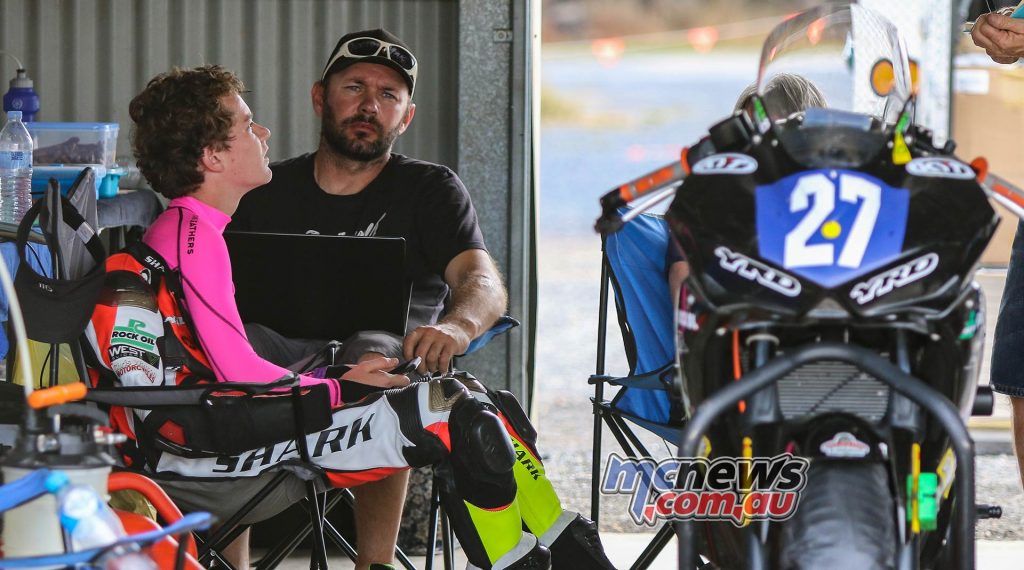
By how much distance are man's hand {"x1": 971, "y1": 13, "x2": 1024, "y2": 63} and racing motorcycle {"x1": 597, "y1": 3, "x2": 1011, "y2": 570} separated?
126cm

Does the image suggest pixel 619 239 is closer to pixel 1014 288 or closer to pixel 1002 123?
pixel 1014 288

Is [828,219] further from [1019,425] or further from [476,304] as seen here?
[1019,425]

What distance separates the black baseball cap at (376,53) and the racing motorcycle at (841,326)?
184 cm

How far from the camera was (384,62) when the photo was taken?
141 inches

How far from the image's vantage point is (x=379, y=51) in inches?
140

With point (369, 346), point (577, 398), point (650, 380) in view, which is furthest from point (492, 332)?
point (577, 398)

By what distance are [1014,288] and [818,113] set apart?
5.10 ft

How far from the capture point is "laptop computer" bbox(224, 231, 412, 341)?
3.10 m

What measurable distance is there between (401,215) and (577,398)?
3.65 meters

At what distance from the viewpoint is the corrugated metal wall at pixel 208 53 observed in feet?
14.7

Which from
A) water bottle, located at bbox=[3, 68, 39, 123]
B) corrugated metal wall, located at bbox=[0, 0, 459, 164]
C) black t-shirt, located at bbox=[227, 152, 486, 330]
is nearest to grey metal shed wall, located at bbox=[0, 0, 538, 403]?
corrugated metal wall, located at bbox=[0, 0, 459, 164]

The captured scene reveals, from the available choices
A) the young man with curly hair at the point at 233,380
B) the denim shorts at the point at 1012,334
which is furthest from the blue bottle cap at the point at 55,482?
the denim shorts at the point at 1012,334

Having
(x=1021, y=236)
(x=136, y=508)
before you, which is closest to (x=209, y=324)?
(x=136, y=508)

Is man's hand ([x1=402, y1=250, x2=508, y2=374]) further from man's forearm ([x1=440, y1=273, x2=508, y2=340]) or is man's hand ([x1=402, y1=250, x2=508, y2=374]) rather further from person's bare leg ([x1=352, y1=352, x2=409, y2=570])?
person's bare leg ([x1=352, y1=352, x2=409, y2=570])
